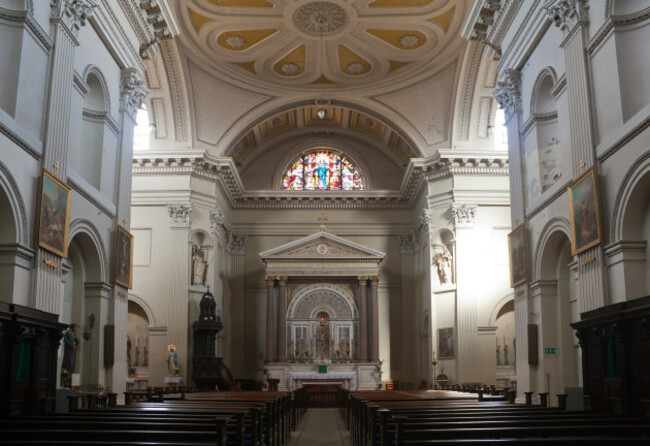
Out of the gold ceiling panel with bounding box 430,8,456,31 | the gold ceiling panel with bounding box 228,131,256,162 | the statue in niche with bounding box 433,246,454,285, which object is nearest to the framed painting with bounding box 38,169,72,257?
the gold ceiling panel with bounding box 430,8,456,31

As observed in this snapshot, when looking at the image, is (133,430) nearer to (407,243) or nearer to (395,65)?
(395,65)

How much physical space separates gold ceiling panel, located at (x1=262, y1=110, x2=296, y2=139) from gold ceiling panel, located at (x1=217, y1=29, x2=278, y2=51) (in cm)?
502

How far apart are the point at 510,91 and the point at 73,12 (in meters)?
9.66

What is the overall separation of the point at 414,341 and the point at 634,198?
60.6 ft

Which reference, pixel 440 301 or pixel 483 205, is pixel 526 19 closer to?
pixel 483 205

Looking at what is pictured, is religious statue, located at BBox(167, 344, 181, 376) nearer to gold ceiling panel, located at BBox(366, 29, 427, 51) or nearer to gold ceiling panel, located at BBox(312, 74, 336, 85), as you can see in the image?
gold ceiling panel, located at BBox(312, 74, 336, 85)

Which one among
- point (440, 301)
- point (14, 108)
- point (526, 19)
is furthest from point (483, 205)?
point (14, 108)

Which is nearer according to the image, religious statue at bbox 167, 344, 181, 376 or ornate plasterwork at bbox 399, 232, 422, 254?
religious statue at bbox 167, 344, 181, 376

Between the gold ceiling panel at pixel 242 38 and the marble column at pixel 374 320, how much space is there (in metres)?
9.97

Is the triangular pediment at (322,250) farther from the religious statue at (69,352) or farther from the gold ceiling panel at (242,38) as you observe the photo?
the religious statue at (69,352)

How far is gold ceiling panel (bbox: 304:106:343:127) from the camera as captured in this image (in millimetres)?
29100

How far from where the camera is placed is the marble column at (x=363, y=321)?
26531 mm

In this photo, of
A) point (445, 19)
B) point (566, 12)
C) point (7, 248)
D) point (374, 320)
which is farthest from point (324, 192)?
point (7, 248)

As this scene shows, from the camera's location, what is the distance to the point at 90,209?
14344mm
